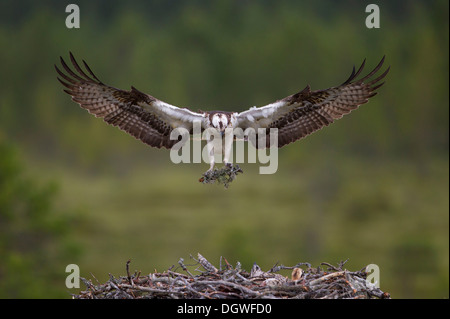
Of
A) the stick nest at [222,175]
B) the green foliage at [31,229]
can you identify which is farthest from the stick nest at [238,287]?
the green foliage at [31,229]

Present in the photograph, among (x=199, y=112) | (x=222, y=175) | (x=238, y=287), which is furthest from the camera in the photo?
(x=199, y=112)

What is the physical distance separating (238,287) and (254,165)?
25.2 m

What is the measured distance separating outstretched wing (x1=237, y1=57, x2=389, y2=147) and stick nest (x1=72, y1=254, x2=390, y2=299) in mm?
2194

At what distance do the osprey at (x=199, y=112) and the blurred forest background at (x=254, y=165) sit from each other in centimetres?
1633

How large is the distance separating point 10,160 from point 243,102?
16.6 metres

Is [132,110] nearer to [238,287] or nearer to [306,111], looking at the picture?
[306,111]

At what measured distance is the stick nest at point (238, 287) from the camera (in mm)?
4805

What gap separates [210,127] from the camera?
21.5 feet

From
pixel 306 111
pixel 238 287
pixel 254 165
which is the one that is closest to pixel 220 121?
pixel 306 111

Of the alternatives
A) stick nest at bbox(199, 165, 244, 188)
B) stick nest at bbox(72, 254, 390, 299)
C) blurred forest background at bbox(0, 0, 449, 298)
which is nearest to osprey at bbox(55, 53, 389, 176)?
stick nest at bbox(199, 165, 244, 188)

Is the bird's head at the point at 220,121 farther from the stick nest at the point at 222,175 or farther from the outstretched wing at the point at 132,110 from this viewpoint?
the stick nest at the point at 222,175

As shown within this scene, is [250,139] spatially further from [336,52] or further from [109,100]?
[336,52]

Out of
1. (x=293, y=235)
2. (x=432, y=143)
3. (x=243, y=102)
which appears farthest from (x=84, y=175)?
(x=432, y=143)

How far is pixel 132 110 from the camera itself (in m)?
7.03
